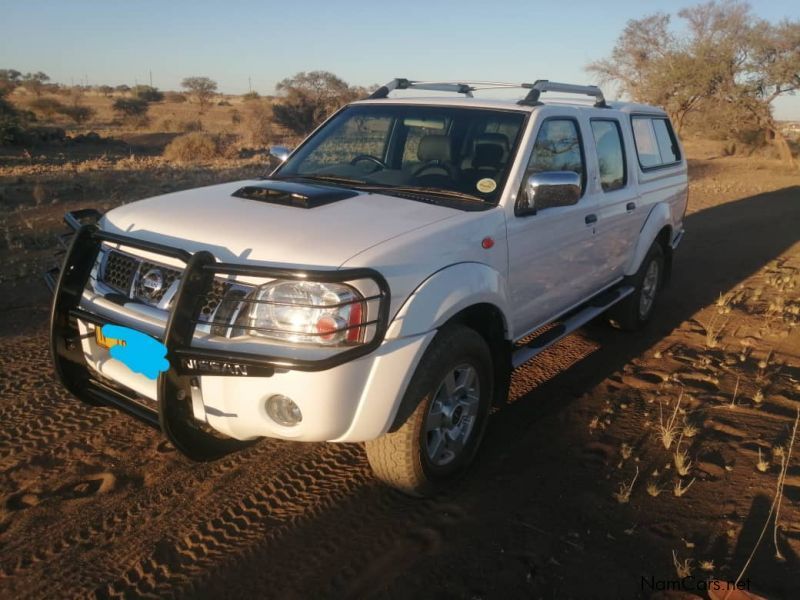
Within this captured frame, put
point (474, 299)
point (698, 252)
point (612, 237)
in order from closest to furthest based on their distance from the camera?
point (474, 299) < point (612, 237) < point (698, 252)

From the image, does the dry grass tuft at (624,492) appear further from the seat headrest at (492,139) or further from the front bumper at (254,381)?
the seat headrest at (492,139)

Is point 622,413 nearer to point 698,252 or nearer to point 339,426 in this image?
point 339,426

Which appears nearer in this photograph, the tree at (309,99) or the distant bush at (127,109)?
the tree at (309,99)

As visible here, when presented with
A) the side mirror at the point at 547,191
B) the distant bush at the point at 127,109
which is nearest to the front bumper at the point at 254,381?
the side mirror at the point at 547,191

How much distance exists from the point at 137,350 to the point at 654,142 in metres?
5.11

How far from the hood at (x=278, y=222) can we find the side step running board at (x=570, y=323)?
109 cm

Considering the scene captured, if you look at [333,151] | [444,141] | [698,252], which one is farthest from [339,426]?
[698,252]

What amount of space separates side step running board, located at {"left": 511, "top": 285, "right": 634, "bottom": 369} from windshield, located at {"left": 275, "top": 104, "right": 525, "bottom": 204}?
0.99 metres

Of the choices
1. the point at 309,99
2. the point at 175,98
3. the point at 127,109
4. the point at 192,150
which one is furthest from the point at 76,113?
the point at 175,98

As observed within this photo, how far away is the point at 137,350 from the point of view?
270 cm

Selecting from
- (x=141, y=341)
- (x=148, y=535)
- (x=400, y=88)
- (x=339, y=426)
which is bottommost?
(x=148, y=535)

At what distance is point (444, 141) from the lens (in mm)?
4129

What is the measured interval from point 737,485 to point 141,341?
304 centimetres

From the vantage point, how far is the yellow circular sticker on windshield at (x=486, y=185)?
3.71 m
